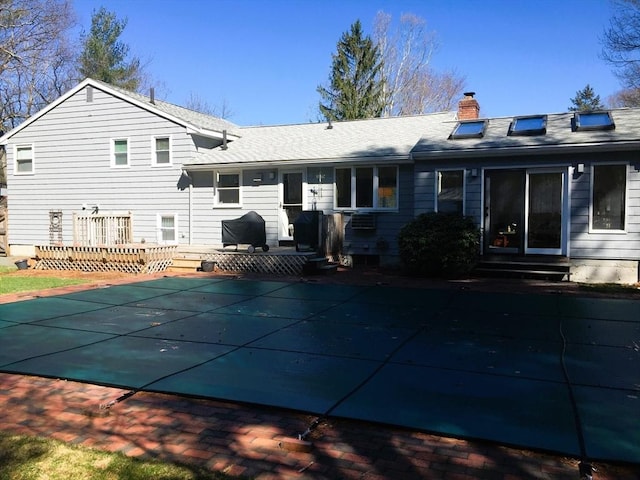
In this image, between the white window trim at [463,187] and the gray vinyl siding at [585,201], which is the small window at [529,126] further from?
the white window trim at [463,187]

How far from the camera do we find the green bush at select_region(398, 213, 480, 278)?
11117mm

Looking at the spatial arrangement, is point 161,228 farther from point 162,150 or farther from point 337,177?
point 337,177

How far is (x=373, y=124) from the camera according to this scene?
684 inches

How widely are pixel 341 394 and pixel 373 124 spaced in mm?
14120

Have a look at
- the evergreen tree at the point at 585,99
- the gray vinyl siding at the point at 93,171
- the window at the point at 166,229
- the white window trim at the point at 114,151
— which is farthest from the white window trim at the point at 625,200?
the evergreen tree at the point at 585,99

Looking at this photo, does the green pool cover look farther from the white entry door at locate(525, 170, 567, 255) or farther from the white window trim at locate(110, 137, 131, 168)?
the white window trim at locate(110, 137, 131, 168)

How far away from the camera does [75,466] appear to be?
3.17 metres

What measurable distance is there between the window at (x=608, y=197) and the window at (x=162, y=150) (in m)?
12.2

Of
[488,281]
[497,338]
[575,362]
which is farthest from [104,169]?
[575,362]

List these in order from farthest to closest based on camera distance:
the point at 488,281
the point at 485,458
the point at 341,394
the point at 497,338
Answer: the point at 488,281, the point at 497,338, the point at 341,394, the point at 485,458

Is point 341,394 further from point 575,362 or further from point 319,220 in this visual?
point 319,220

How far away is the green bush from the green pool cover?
6.47 ft

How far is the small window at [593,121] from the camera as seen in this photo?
11.8 metres

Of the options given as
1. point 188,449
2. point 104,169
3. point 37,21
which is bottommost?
point 188,449
